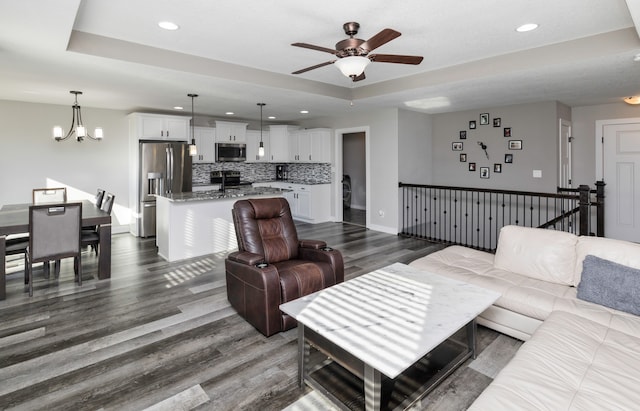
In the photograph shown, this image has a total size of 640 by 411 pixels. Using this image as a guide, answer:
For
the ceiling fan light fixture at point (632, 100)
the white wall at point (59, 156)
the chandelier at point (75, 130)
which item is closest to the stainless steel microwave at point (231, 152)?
the white wall at point (59, 156)

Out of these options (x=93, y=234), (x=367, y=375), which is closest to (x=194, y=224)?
(x=93, y=234)

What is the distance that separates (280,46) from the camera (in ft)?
12.0

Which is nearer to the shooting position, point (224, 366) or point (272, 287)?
→ point (224, 366)

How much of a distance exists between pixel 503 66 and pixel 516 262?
A: 93.0 inches

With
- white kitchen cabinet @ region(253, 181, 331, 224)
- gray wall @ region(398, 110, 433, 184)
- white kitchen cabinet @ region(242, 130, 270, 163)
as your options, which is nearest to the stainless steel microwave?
white kitchen cabinet @ region(242, 130, 270, 163)

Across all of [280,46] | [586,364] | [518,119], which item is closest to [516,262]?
[586,364]

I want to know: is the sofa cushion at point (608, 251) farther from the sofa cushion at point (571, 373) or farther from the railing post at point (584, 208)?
the railing post at point (584, 208)

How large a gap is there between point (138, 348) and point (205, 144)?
5.75 meters

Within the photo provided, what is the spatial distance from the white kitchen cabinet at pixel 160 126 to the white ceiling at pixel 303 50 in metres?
0.99

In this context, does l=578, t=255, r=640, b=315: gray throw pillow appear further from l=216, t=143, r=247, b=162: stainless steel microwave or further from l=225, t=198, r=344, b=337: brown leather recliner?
l=216, t=143, r=247, b=162: stainless steel microwave

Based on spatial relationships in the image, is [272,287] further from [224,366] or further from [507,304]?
[507,304]

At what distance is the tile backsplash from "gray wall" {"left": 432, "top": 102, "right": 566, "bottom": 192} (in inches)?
103

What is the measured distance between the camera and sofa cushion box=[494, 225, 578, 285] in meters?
2.86

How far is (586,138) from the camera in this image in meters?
6.47
